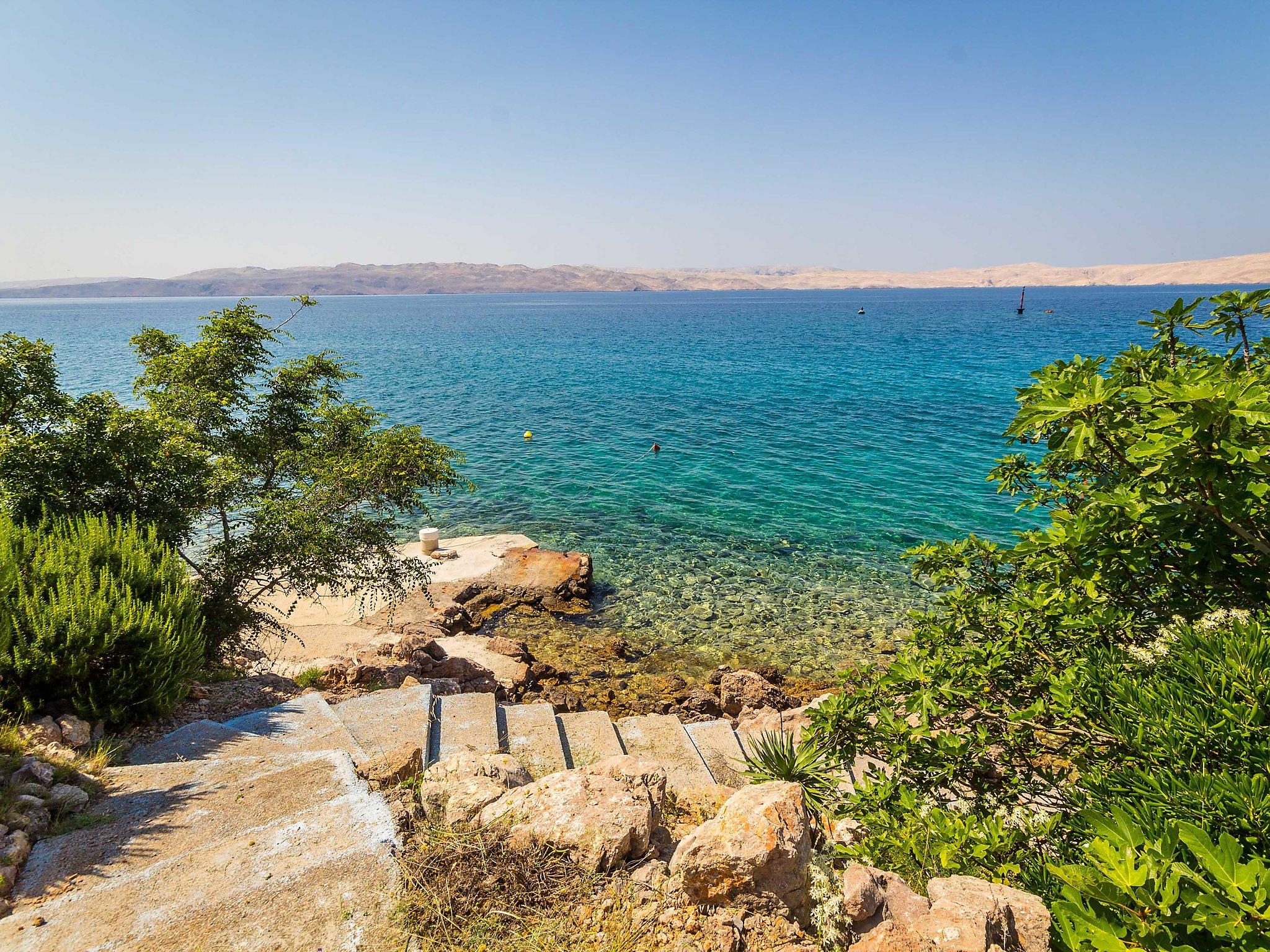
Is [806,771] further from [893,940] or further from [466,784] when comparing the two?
[466,784]

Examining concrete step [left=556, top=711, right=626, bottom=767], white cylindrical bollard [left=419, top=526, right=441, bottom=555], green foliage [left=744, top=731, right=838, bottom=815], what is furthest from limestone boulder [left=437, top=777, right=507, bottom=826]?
white cylindrical bollard [left=419, top=526, right=441, bottom=555]

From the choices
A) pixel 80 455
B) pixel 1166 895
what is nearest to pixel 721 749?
pixel 1166 895

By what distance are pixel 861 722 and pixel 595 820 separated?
2.44m

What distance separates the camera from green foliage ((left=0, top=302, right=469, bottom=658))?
371 inches

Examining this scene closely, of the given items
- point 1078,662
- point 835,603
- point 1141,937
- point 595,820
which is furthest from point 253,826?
point 835,603

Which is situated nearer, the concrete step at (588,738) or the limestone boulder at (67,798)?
the limestone boulder at (67,798)

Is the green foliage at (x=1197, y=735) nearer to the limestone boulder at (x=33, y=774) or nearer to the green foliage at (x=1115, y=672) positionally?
the green foliage at (x=1115, y=672)

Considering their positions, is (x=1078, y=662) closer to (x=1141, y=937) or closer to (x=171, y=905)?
(x=1141, y=937)

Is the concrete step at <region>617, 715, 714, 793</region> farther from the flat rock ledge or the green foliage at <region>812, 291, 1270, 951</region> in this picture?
the flat rock ledge

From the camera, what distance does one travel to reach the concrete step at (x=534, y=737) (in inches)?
305

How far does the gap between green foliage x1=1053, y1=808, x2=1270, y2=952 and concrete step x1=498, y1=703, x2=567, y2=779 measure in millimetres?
5688

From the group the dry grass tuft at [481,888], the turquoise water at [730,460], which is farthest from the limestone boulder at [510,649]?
the dry grass tuft at [481,888]

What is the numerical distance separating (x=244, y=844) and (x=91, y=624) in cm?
384

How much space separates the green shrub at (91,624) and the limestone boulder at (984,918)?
8735 mm
